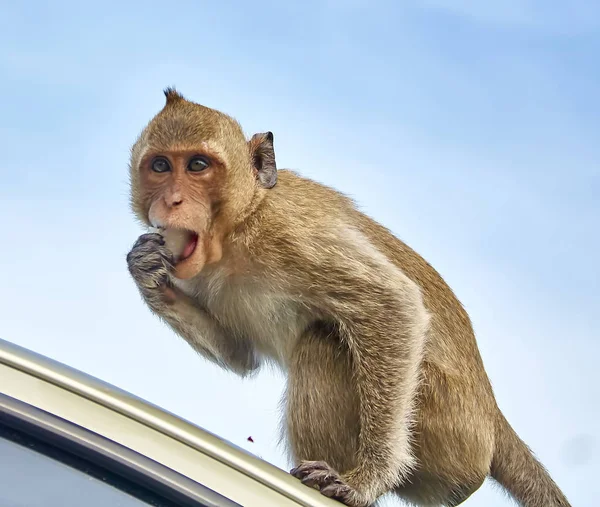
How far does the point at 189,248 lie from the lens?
4840mm

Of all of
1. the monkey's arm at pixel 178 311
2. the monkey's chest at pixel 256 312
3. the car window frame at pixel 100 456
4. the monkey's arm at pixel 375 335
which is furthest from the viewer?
the monkey's chest at pixel 256 312

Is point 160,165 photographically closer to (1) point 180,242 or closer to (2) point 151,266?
(1) point 180,242

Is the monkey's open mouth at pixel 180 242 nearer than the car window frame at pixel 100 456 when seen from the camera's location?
No

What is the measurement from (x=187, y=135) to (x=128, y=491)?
326cm

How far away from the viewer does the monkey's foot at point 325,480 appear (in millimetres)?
3652

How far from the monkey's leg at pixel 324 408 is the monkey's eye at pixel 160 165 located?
134 centimetres

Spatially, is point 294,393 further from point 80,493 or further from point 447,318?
point 80,493

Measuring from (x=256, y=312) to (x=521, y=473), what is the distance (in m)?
1.84

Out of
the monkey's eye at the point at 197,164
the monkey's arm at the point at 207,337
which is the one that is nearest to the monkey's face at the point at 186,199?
Result: the monkey's eye at the point at 197,164

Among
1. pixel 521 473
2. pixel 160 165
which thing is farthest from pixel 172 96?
pixel 521 473

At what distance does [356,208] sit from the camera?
5.71m

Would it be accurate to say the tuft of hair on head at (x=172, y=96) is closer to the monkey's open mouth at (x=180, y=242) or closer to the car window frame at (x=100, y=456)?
the monkey's open mouth at (x=180, y=242)

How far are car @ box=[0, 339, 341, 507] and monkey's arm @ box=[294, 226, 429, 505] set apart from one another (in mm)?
2336

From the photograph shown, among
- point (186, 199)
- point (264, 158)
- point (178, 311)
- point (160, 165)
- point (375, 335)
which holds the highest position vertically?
point (264, 158)
